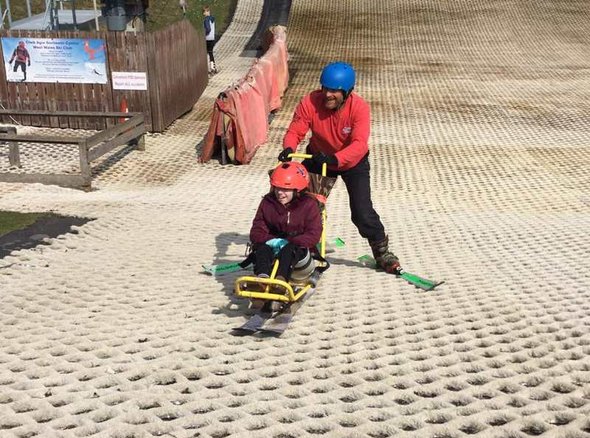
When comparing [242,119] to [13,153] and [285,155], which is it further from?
[285,155]

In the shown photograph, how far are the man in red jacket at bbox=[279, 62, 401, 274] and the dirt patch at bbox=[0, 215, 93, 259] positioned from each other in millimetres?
3850

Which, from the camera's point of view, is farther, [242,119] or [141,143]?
[141,143]

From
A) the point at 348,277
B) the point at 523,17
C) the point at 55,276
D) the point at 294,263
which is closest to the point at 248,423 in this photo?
the point at 294,263

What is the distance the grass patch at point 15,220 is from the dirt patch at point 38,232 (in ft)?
0.30

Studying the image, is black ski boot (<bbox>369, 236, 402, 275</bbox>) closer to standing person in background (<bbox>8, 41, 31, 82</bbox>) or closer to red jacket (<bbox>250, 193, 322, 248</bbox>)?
red jacket (<bbox>250, 193, 322, 248</bbox>)

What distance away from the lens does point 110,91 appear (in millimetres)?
15414

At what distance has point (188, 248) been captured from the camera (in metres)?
7.95

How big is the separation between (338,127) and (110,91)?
10.5m

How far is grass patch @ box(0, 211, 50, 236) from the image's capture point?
865 centimetres

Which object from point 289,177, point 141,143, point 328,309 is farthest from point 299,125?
point 141,143

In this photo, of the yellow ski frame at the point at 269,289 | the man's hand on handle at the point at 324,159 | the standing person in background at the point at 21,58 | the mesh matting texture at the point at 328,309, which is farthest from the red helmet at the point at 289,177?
the standing person in background at the point at 21,58

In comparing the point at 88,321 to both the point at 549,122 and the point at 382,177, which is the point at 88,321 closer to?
the point at 382,177

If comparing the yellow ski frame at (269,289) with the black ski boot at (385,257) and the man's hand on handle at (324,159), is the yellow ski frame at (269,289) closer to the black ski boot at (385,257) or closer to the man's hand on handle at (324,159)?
the man's hand on handle at (324,159)

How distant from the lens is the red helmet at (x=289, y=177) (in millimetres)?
5492
